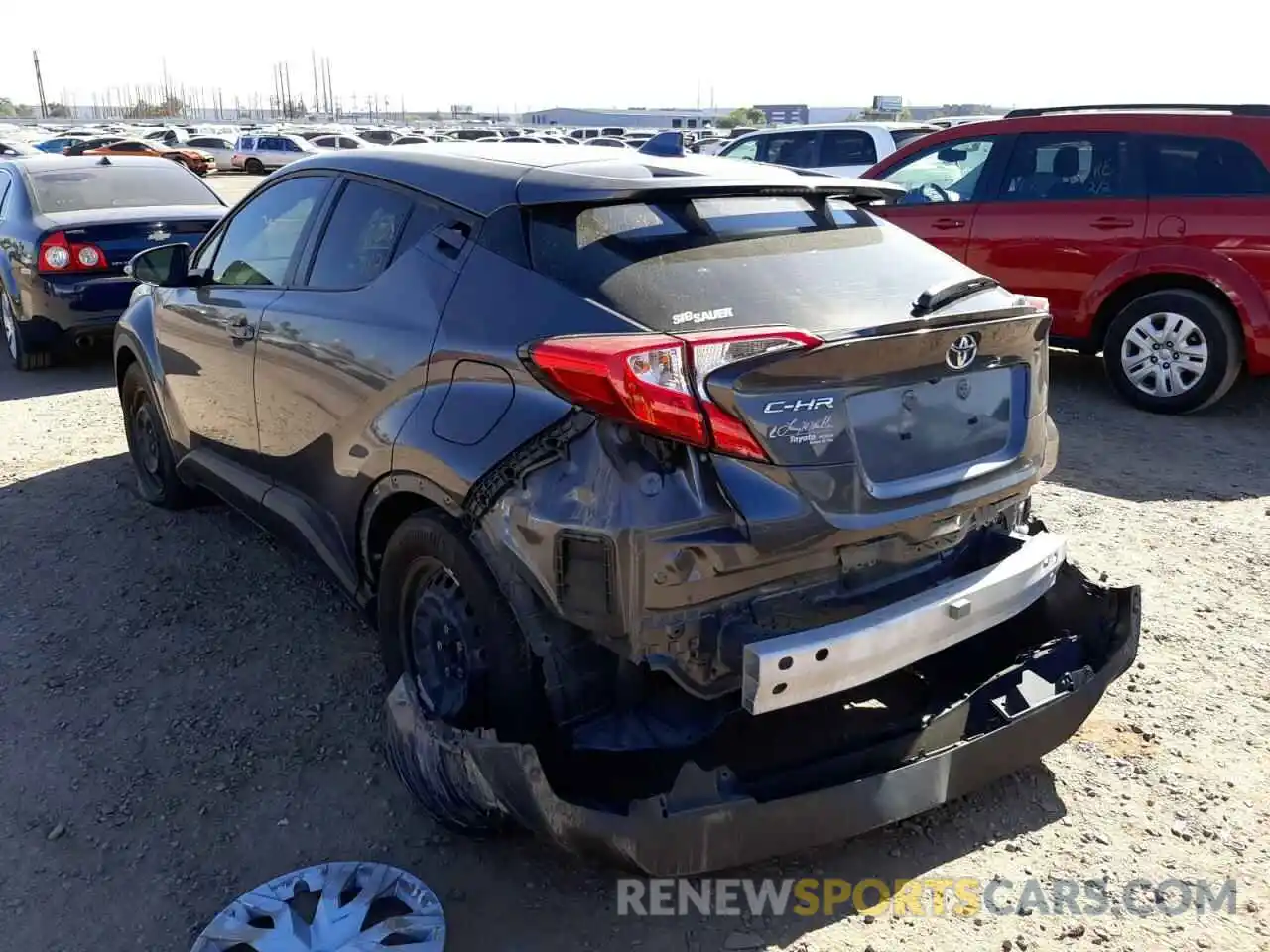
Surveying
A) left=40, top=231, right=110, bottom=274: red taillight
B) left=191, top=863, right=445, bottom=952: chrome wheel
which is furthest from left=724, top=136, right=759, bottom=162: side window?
left=191, top=863, right=445, bottom=952: chrome wheel

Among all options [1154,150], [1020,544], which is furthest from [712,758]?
[1154,150]

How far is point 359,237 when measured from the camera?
3.43 metres

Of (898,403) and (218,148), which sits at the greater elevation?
(218,148)

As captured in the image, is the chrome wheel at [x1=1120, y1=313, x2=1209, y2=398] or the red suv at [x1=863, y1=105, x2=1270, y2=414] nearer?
the red suv at [x1=863, y1=105, x2=1270, y2=414]

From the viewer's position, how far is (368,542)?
3252 mm

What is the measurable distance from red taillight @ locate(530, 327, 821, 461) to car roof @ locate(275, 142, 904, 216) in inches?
23.9

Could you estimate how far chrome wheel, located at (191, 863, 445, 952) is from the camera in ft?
8.05

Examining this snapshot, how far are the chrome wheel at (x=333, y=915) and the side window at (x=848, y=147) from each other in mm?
12171

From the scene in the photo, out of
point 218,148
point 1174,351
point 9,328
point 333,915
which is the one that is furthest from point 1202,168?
point 218,148

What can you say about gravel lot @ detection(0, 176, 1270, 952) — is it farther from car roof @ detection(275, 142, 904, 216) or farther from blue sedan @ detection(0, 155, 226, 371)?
blue sedan @ detection(0, 155, 226, 371)

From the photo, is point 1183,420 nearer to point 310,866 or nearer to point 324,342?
point 324,342

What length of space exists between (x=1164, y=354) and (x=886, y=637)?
543cm

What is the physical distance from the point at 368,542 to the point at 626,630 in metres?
1.24

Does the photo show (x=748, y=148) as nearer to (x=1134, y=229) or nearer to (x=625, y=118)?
(x=1134, y=229)
